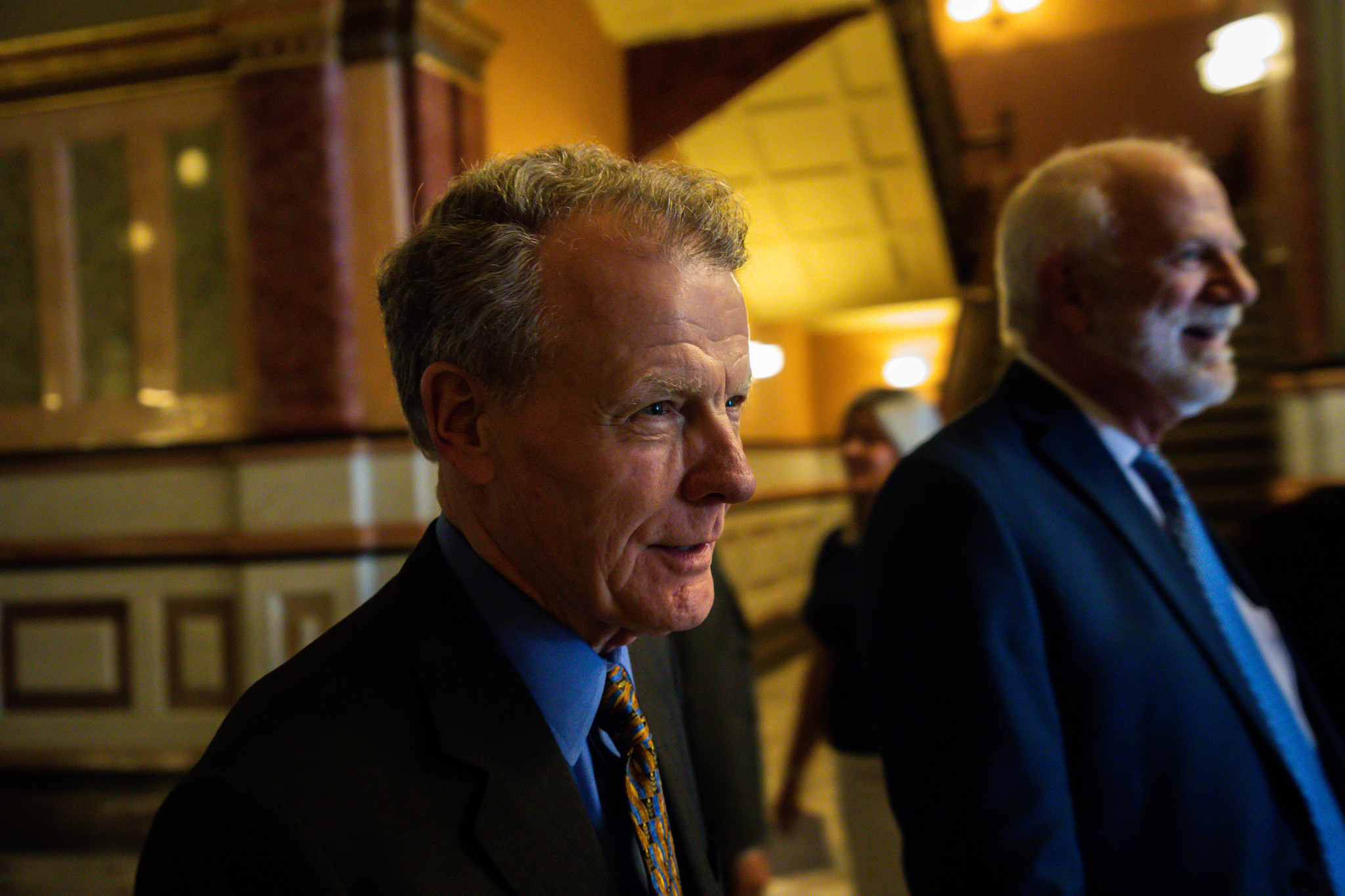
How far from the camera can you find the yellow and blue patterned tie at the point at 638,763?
1.09 m

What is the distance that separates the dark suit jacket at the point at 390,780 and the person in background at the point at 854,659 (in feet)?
5.22

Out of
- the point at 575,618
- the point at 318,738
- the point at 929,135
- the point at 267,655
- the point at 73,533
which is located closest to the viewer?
the point at 318,738

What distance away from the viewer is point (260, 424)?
476 cm

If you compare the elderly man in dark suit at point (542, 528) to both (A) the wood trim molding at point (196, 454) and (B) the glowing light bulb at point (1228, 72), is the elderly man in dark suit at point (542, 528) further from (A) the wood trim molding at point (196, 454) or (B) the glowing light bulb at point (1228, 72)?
(B) the glowing light bulb at point (1228, 72)

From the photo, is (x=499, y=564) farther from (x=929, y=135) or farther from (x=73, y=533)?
(x=929, y=135)

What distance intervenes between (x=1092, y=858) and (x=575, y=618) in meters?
0.89

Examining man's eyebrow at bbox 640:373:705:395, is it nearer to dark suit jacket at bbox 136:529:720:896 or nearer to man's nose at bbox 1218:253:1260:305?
dark suit jacket at bbox 136:529:720:896

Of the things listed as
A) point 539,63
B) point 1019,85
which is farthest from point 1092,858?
point 1019,85

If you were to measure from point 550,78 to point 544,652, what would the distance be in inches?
234

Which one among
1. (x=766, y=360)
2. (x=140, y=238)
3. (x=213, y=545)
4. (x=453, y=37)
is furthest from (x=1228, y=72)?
(x=213, y=545)

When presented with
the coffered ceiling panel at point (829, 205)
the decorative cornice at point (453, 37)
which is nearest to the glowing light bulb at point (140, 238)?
the decorative cornice at point (453, 37)

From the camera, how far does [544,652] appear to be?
1.09 meters

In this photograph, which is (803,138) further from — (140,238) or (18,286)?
(18,286)

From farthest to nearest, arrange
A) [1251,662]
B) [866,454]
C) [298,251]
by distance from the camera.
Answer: [298,251]
[866,454]
[1251,662]
